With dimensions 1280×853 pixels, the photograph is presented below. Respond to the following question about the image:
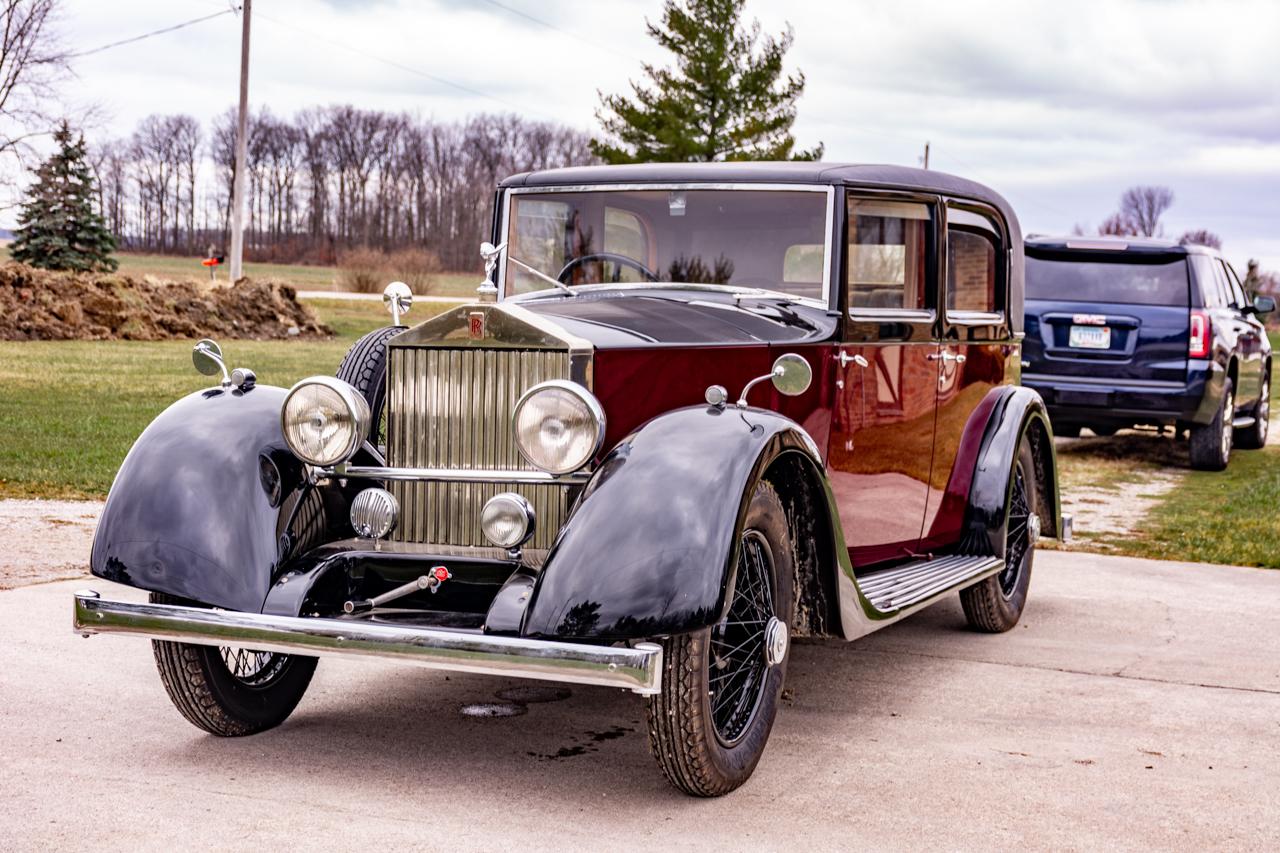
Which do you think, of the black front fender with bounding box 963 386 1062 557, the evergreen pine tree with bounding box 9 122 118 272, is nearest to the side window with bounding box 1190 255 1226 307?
the black front fender with bounding box 963 386 1062 557

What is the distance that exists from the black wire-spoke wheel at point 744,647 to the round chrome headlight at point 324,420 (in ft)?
4.11

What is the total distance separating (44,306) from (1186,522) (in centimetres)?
2181

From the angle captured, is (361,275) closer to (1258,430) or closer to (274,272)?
(274,272)

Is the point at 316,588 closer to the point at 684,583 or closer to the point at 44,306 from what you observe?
the point at 684,583

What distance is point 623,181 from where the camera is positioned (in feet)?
19.0

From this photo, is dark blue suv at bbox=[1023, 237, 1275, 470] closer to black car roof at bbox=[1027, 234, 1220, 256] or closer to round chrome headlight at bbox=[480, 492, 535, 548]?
black car roof at bbox=[1027, 234, 1220, 256]

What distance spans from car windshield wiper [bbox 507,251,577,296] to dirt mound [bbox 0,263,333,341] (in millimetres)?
21266

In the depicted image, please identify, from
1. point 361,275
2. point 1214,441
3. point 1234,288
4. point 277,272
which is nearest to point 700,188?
point 1214,441

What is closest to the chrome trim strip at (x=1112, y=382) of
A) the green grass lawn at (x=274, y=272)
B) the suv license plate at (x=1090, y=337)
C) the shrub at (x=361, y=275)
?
the suv license plate at (x=1090, y=337)

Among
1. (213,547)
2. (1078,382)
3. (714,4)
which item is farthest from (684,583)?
(714,4)

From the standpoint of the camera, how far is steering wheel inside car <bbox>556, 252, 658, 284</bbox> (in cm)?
574

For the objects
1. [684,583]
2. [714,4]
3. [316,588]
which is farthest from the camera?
[714,4]

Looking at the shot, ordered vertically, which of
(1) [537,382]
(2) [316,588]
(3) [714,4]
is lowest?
(2) [316,588]

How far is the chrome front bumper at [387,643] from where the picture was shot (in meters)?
3.63
